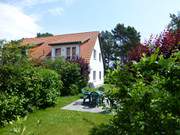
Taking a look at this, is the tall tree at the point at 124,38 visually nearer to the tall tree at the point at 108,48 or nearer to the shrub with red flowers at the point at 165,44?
the tall tree at the point at 108,48

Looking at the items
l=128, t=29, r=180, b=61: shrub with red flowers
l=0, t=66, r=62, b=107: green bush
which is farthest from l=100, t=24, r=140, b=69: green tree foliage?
l=128, t=29, r=180, b=61: shrub with red flowers

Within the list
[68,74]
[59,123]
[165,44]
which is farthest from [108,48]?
[165,44]

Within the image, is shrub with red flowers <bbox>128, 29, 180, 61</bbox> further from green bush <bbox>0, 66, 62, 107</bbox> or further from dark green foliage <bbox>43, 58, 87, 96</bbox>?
dark green foliage <bbox>43, 58, 87, 96</bbox>

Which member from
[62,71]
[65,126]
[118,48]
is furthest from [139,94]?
[118,48]

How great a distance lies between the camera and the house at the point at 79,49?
3434 centimetres

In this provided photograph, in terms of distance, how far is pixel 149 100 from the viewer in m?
3.35

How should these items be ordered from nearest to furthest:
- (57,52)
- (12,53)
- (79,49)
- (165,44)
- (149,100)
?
1. (149,100)
2. (165,44)
3. (12,53)
4. (79,49)
5. (57,52)

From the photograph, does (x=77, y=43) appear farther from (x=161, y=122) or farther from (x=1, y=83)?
(x=161, y=122)

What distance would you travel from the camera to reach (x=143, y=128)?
11.0ft

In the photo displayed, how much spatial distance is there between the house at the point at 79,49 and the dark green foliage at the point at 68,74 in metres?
5.78

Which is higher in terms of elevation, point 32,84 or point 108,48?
point 108,48

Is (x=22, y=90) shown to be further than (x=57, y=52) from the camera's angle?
No

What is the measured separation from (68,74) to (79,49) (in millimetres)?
8420

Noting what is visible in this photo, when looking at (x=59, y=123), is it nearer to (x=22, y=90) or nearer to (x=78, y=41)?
(x=22, y=90)
